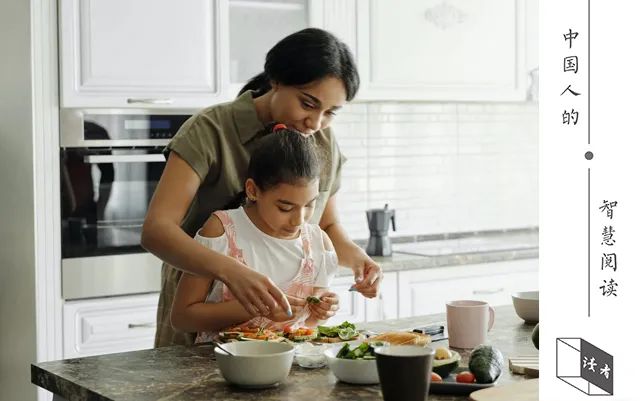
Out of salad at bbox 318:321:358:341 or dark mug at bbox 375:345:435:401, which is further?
Answer: salad at bbox 318:321:358:341

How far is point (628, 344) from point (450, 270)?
2974 mm

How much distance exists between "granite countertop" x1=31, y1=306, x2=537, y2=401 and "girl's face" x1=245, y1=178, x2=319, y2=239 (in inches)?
13.6

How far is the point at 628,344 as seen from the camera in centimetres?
129

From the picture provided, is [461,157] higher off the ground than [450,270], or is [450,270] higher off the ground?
[461,157]

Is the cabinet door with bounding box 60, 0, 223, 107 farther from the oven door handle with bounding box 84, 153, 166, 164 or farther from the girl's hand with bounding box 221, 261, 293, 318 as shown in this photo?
the girl's hand with bounding box 221, 261, 293, 318

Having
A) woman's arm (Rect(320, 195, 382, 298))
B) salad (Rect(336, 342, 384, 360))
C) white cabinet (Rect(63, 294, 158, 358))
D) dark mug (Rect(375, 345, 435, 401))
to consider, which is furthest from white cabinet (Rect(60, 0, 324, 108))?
dark mug (Rect(375, 345, 435, 401))

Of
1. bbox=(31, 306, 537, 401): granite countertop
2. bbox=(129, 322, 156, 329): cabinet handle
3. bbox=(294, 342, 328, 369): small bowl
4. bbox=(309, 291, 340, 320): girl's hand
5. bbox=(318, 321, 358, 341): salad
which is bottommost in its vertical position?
bbox=(129, 322, 156, 329): cabinet handle

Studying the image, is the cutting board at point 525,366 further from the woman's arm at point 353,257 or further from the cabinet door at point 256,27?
the cabinet door at point 256,27

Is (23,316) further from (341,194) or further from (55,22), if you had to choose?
(341,194)

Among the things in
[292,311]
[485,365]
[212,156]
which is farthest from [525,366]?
[212,156]

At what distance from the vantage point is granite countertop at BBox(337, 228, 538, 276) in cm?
414

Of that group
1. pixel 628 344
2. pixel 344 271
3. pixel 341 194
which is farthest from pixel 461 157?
pixel 628 344

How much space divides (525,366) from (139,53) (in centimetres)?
221

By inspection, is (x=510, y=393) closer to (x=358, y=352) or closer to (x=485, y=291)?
(x=358, y=352)
